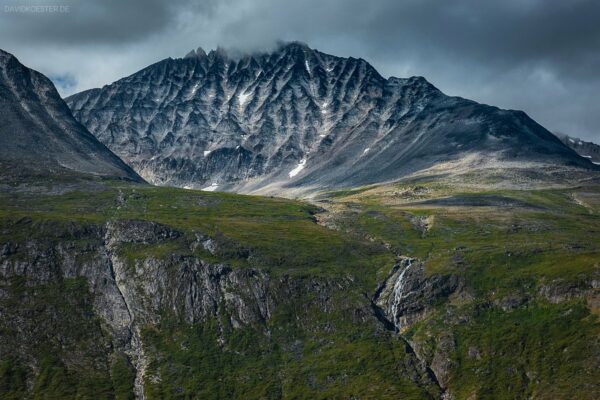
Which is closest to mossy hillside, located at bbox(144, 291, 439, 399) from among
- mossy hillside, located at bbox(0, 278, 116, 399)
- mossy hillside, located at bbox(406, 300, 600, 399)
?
mossy hillside, located at bbox(406, 300, 600, 399)

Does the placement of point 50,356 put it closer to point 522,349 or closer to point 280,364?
point 280,364

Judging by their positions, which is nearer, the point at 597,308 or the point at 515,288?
the point at 597,308

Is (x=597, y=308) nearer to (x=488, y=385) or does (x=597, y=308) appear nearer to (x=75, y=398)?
(x=488, y=385)

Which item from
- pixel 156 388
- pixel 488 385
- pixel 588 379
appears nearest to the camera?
pixel 588 379

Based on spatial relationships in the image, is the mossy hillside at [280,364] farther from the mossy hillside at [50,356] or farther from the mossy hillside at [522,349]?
the mossy hillside at [50,356]

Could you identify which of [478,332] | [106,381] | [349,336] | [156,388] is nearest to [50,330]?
[106,381]

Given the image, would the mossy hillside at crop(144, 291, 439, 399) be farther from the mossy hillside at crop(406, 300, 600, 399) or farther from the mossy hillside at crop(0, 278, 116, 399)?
the mossy hillside at crop(0, 278, 116, 399)

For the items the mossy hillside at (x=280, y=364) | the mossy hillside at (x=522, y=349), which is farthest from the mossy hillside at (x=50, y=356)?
the mossy hillside at (x=522, y=349)

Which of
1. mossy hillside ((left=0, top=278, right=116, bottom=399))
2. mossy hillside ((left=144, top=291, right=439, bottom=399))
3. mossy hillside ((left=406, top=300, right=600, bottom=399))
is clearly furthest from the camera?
mossy hillside ((left=144, top=291, right=439, bottom=399))

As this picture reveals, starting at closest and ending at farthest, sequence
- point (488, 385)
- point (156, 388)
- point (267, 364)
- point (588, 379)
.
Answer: point (588, 379) → point (488, 385) → point (156, 388) → point (267, 364)

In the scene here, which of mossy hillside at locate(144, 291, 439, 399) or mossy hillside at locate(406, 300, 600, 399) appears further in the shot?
mossy hillside at locate(144, 291, 439, 399)

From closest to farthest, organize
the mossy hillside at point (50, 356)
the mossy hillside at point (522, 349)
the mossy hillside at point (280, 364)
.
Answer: the mossy hillside at point (522, 349)
the mossy hillside at point (50, 356)
the mossy hillside at point (280, 364)
